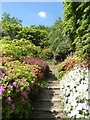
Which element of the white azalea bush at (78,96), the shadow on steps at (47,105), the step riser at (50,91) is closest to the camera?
the white azalea bush at (78,96)

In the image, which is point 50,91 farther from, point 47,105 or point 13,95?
point 13,95

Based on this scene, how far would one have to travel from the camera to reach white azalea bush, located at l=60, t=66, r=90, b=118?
18.2ft

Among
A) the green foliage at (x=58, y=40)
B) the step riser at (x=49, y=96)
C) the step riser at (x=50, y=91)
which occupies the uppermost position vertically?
the green foliage at (x=58, y=40)

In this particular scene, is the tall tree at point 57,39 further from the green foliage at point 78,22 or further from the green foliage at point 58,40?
the green foliage at point 78,22

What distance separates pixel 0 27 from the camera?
21469 millimetres

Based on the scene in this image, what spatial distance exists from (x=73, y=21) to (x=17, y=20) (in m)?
32.0

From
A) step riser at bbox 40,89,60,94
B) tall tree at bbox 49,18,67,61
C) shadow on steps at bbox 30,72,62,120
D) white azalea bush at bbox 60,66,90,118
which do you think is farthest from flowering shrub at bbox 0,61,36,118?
tall tree at bbox 49,18,67,61

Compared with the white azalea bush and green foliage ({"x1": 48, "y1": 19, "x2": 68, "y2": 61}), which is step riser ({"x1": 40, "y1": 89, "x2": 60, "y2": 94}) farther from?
green foliage ({"x1": 48, "y1": 19, "x2": 68, "y2": 61})

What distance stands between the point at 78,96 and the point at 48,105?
1513mm

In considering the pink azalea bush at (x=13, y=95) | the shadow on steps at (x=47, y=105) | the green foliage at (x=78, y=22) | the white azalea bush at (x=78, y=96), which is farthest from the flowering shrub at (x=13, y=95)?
the green foliage at (x=78, y=22)

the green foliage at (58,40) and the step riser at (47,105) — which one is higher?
the green foliage at (58,40)

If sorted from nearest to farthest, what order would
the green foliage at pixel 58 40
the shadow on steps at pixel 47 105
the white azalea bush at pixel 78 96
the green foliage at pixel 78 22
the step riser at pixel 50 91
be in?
1. the white azalea bush at pixel 78 96
2. the shadow on steps at pixel 47 105
3. the step riser at pixel 50 91
4. the green foliage at pixel 78 22
5. the green foliage at pixel 58 40

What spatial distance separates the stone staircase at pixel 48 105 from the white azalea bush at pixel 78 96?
274mm

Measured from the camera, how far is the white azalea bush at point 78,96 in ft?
18.2
